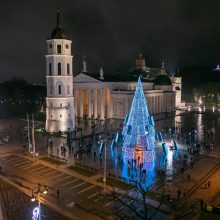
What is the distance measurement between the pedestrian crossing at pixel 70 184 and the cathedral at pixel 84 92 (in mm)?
19292

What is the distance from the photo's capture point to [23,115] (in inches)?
3565

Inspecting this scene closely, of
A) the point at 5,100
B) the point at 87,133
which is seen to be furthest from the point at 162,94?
the point at 5,100

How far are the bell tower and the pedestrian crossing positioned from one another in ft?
60.3

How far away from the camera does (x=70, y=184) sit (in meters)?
31.4

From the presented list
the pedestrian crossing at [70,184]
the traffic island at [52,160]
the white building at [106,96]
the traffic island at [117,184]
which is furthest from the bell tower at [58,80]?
the traffic island at [117,184]

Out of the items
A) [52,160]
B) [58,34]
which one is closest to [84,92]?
[58,34]

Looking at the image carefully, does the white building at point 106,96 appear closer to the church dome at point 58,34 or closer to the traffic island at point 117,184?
the church dome at point 58,34

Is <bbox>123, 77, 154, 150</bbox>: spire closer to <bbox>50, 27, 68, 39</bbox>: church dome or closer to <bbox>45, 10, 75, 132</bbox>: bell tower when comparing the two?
<bbox>45, 10, 75, 132</bbox>: bell tower

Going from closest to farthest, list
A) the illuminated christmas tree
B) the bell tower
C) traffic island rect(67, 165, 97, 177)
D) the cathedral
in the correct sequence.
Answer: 1. traffic island rect(67, 165, 97, 177)
2. the illuminated christmas tree
3. the bell tower
4. the cathedral

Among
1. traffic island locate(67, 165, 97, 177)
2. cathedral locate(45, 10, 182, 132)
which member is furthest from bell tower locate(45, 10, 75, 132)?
traffic island locate(67, 165, 97, 177)

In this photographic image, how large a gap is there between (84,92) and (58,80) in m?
27.6

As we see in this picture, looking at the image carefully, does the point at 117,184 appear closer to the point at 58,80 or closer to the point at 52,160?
the point at 52,160

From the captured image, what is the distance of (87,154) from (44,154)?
6.40 metres

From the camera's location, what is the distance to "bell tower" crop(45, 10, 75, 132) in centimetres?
5719
